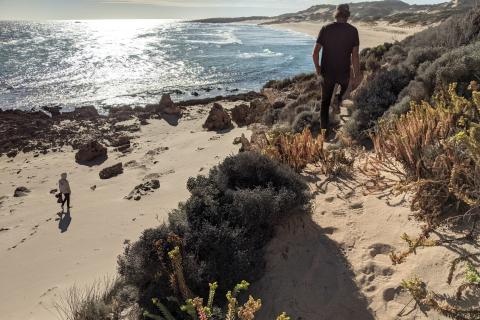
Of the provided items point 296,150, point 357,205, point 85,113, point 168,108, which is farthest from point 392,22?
point 357,205

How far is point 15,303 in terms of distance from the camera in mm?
4777

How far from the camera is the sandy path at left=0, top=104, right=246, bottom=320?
16.6ft

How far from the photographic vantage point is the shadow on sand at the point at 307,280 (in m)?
3.22

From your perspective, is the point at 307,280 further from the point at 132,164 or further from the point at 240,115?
the point at 240,115

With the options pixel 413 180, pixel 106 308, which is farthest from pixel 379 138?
pixel 106 308

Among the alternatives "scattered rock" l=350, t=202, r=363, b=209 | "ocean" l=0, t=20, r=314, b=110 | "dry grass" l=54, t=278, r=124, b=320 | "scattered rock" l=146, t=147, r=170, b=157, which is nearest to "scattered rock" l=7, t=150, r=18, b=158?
"scattered rock" l=146, t=147, r=170, b=157

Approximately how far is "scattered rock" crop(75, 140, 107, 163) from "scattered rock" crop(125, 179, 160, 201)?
13.9ft

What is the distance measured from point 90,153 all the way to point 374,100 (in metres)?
8.17

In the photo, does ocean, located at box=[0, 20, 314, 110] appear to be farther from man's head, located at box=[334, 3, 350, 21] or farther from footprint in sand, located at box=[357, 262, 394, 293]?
footprint in sand, located at box=[357, 262, 394, 293]

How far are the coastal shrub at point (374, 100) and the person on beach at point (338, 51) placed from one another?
524 millimetres

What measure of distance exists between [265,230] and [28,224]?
5.66 meters

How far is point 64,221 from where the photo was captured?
24.2ft

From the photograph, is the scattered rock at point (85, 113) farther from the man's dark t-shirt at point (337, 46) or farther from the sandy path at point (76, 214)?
the man's dark t-shirt at point (337, 46)

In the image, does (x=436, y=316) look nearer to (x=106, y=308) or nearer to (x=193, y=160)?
(x=106, y=308)
